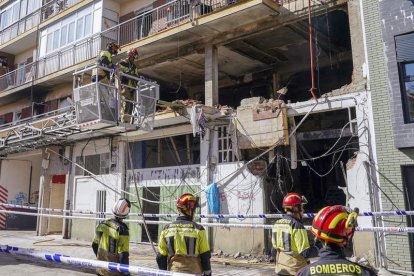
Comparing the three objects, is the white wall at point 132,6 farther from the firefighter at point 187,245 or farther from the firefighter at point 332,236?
the firefighter at point 332,236

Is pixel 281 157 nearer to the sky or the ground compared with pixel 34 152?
nearer to the ground

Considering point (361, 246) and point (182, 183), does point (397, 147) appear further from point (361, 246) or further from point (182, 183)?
point (182, 183)

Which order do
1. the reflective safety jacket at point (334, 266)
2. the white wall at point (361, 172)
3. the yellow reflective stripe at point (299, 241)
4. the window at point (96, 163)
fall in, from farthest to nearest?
1. the window at point (96, 163)
2. the white wall at point (361, 172)
3. the yellow reflective stripe at point (299, 241)
4. the reflective safety jacket at point (334, 266)

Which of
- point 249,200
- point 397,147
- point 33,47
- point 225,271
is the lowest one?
point 225,271

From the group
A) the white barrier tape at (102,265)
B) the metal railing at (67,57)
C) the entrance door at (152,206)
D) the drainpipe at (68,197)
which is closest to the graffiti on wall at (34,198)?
the drainpipe at (68,197)

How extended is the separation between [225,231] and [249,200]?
3.76ft

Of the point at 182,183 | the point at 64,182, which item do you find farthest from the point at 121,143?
the point at 64,182

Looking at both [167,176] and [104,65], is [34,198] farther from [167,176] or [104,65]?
[104,65]

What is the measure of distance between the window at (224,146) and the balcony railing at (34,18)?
36.2 ft

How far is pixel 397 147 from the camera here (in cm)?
845

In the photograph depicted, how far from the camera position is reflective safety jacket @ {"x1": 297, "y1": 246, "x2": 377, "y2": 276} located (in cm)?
229

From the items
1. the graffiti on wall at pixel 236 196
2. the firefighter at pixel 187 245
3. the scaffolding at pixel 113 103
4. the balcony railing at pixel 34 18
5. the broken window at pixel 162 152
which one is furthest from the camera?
the balcony railing at pixel 34 18

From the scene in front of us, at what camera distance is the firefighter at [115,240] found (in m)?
4.81

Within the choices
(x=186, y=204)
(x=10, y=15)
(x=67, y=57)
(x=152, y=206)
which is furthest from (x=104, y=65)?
(x=10, y=15)
